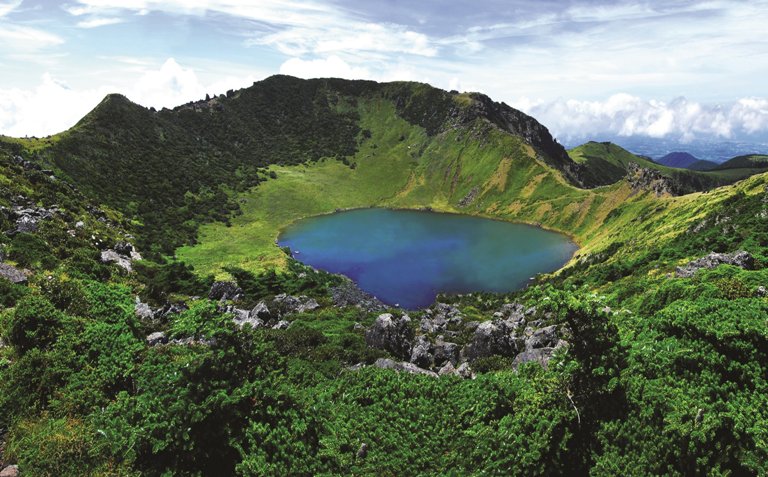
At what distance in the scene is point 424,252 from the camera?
4860 inches

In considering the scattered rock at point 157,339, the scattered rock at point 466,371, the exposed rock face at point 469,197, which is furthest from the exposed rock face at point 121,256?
the exposed rock face at point 469,197

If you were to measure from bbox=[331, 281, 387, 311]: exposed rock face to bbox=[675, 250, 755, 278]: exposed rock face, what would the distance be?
48.0m

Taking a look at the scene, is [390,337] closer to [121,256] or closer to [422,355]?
[422,355]

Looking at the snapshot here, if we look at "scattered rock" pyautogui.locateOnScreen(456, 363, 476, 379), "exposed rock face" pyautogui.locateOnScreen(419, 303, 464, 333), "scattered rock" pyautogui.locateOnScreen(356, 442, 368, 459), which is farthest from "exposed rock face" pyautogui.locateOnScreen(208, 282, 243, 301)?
"scattered rock" pyautogui.locateOnScreen(356, 442, 368, 459)

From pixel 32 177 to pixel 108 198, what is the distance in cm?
4809

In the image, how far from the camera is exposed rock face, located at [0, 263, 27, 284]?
45.7m

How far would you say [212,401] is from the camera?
19656 millimetres

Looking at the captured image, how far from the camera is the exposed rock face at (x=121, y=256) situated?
72.4 m

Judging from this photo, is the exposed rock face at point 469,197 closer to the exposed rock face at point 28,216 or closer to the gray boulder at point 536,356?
the exposed rock face at point 28,216

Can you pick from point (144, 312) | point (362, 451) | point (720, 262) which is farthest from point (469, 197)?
point (362, 451)

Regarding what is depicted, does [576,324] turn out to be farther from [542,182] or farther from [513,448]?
[542,182]

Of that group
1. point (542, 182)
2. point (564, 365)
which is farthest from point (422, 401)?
point (542, 182)

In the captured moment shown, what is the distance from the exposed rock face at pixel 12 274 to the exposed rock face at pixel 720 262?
7374 cm

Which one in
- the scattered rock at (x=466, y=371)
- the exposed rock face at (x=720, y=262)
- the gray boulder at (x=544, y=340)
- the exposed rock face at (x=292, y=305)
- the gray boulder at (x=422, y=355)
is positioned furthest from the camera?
the exposed rock face at (x=292, y=305)
